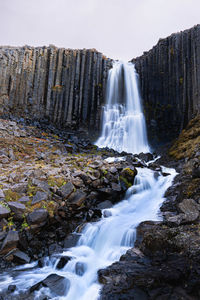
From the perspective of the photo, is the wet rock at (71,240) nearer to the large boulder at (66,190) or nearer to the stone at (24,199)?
the large boulder at (66,190)

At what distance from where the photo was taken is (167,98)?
2306 centimetres

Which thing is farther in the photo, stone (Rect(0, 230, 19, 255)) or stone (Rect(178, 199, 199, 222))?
stone (Rect(178, 199, 199, 222))

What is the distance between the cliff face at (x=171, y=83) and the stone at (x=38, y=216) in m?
16.5

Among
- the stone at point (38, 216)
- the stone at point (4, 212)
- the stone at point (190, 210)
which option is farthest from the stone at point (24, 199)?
the stone at point (190, 210)

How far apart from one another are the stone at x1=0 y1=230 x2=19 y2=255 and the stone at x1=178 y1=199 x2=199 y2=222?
527 centimetres

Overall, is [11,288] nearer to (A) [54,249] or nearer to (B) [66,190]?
(A) [54,249]

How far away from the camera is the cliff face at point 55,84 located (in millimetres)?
22430

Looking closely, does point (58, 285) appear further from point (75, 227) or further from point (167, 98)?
point (167, 98)

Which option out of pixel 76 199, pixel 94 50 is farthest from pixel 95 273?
pixel 94 50

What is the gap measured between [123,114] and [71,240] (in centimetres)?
1873

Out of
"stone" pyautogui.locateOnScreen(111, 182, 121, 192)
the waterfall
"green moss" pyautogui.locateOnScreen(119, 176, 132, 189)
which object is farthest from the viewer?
the waterfall

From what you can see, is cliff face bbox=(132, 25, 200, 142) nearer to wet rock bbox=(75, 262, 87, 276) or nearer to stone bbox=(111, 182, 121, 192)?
stone bbox=(111, 182, 121, 192)

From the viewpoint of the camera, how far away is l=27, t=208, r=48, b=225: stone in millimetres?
7055

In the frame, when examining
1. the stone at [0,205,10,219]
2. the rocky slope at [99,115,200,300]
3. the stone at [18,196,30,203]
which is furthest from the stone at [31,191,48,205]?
the rocky slope at [99,115,200,300]
